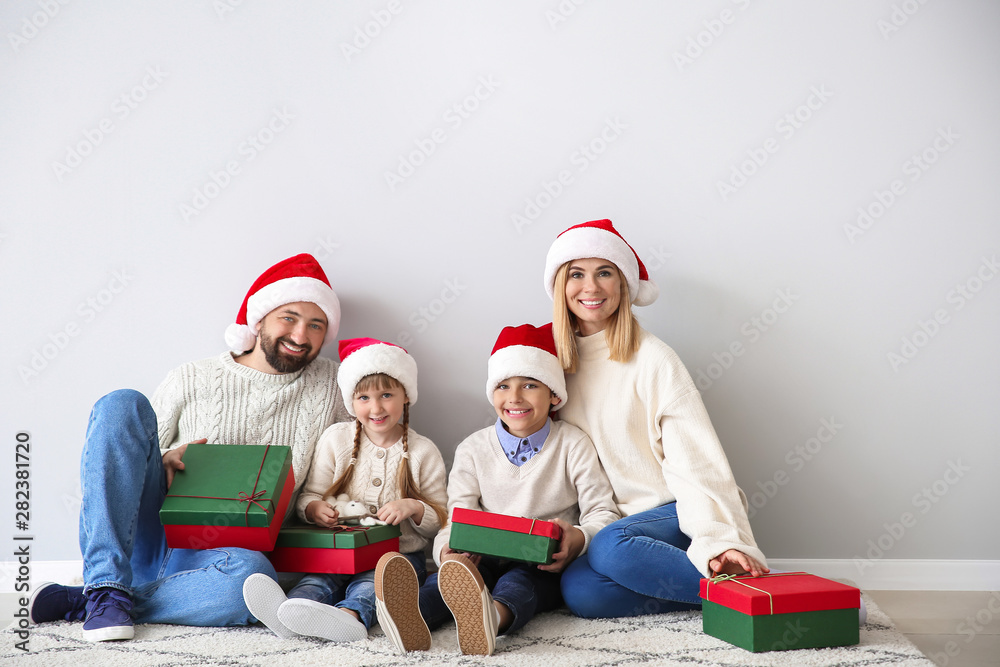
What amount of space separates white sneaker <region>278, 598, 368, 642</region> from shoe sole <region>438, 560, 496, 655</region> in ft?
0.85

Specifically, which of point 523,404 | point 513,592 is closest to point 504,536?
point 513,592

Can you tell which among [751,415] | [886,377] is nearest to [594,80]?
[751,415]

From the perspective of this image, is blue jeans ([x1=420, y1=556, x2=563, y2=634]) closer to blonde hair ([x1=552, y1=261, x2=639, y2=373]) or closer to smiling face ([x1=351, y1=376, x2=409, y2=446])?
smiling face ([x1=351, y1=376, x2=409, y2=446])

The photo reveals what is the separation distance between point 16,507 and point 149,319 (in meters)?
0.77

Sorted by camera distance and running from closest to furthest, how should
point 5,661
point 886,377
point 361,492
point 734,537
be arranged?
1. point 5,661
2. point 734,537
3. point 361,492
4. point 886,377

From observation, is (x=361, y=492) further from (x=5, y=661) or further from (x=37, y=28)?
(x=37, y=28)

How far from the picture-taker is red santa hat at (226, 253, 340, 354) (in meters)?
2.05

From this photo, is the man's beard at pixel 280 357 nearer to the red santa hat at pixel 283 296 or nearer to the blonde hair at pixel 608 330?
the red santa hat at pixel 283 296

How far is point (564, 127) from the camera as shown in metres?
2.25

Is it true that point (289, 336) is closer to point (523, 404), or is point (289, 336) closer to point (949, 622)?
point (523, 404)

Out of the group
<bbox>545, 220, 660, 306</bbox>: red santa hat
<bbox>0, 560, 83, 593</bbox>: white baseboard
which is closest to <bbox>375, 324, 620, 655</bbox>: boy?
<bbox>545, 220, 660, 306</bbox>: red santa hat

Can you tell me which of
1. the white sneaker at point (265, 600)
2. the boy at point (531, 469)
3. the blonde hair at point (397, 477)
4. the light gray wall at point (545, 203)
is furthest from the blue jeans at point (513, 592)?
the light gray wall at point (545, 203)

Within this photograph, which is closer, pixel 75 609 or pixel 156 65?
pixel 75 609

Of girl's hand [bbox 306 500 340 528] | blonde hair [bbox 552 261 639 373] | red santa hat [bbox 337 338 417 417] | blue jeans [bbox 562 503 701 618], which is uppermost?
blonde hair [bbox 552 261 639 373]
